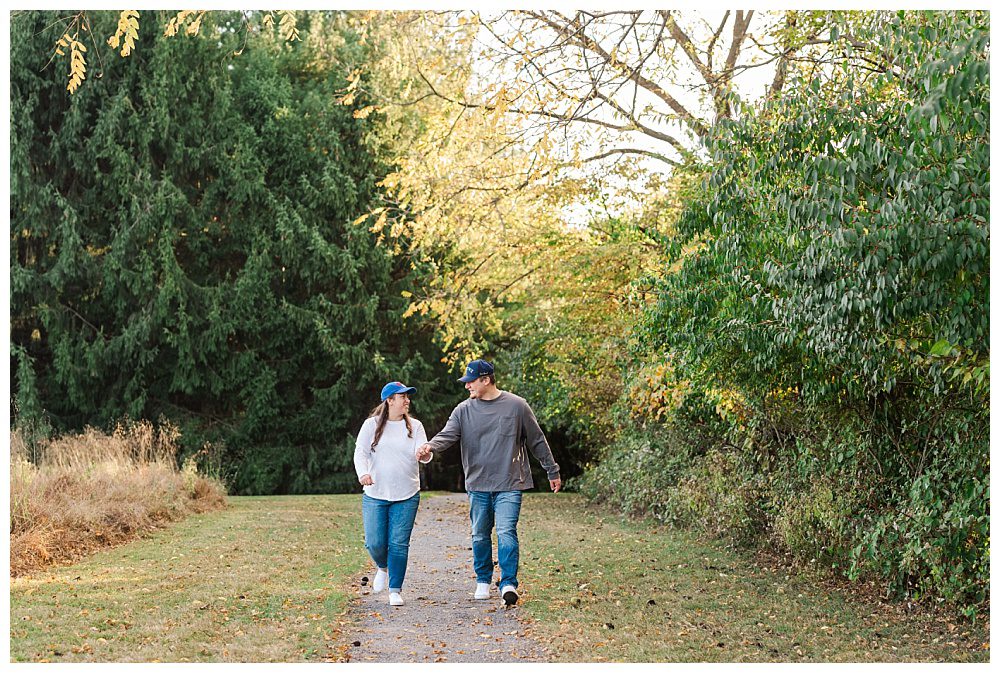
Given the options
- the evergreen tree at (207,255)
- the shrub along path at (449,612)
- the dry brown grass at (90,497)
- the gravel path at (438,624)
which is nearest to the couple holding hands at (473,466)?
the gravel path at (438,624)

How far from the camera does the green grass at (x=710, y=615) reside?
6172mm

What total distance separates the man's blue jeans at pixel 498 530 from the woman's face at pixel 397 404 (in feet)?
2.78

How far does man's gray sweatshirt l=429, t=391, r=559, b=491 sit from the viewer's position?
24.6ft

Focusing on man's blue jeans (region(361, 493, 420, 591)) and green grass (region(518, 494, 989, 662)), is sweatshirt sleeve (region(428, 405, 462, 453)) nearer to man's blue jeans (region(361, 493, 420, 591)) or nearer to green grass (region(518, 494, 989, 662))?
man's blue jeans (region(361, 493, 420, 591))

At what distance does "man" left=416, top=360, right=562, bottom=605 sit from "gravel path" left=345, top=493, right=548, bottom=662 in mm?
387

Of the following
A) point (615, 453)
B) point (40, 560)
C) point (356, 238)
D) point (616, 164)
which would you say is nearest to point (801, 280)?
point (40, 560)

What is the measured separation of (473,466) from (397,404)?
2.49 feet

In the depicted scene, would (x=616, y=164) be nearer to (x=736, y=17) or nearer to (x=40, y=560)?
(x=736, y=17)

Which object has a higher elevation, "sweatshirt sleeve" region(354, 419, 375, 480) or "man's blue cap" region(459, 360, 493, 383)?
"man's blue cap" region(459, 360, 493, 383)

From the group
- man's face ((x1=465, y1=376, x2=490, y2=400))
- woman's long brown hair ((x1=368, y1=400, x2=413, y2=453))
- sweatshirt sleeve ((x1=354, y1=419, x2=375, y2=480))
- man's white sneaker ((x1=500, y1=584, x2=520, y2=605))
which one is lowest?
man's white sneaker ((x1=500, y1=584, x2=520, y2=605))

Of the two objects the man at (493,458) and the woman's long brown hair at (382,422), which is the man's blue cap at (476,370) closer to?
the man at (493,458)

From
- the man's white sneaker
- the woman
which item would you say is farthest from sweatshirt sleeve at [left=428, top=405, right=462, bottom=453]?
the man's white sneaker

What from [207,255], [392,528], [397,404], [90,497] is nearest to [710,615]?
[392,528]

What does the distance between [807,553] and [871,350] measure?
3473 millimetres
